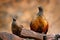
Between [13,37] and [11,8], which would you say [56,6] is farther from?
[13,37]

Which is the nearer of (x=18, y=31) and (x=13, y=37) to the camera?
(x=13, y=37)

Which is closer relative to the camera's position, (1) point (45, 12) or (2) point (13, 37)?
(2) point (13, 37)

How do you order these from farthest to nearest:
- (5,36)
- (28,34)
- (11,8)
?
(11,8) → (28,34) → (5,36)

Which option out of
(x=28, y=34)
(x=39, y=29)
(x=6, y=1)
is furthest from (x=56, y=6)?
(x=28, y=34)

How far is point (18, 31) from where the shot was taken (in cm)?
171

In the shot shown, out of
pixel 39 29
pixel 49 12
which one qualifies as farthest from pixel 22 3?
pixel 39 29

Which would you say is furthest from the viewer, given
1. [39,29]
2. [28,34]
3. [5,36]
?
[39,29]

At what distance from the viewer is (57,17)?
97.3 inches

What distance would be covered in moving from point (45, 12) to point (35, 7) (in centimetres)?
12

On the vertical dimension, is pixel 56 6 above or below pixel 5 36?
above

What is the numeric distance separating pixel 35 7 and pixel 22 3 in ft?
0.48

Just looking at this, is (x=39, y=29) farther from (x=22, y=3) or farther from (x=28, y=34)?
(x=22, y=3)

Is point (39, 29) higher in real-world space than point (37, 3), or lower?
lower

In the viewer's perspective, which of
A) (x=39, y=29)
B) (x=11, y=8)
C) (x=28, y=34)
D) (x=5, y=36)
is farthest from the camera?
(x=11, y=8)
